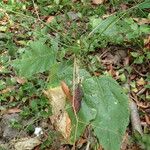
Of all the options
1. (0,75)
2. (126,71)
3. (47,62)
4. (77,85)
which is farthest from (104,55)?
(77,85)

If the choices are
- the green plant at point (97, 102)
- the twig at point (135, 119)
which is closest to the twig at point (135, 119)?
the twig at point (135, 119)

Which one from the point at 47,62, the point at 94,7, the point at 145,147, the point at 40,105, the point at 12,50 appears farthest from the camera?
the point at 94,7

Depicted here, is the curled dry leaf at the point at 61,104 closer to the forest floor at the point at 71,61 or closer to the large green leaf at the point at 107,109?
the large green leaf at the point at 107,109

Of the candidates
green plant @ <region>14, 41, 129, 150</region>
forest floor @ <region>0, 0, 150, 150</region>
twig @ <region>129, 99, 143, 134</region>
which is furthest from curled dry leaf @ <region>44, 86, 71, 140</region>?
twig @ <region>129, 99, 143, 134</region>

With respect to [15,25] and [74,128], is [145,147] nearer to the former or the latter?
[74,128]

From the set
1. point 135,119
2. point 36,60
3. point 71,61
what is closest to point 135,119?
point 135,119

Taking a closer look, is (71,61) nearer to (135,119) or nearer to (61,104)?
(61,104)
